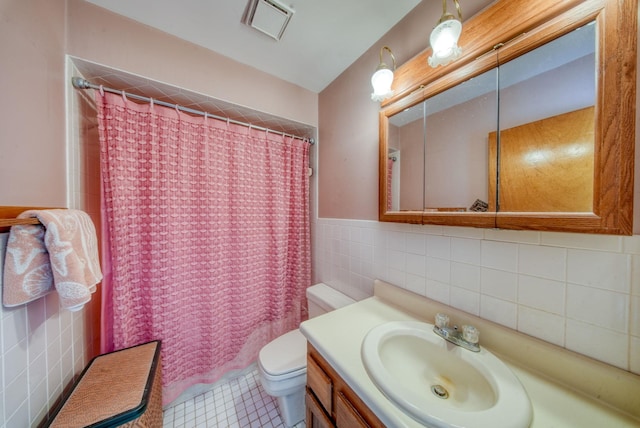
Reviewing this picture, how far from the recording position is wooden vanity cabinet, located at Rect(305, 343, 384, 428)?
579 mm

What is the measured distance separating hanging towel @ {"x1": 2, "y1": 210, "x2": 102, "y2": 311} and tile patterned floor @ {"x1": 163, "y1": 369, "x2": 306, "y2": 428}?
3.44 feet


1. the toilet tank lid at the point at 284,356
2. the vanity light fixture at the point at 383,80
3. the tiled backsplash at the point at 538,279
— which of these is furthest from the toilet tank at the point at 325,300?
the vanity light fixture at the point at 383,80

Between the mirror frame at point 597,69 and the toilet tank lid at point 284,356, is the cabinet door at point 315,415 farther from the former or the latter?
the mirror frame at point 597,69

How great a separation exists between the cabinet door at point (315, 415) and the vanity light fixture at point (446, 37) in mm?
1387

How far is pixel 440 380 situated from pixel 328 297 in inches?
27.9

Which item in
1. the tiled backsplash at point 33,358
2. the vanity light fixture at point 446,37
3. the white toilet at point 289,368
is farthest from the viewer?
the white toilet at point 289,368

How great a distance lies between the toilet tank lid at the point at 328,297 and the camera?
1219 mm

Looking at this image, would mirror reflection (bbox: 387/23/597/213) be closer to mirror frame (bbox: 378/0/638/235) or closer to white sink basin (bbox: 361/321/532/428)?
mirror frame (bbox: 378/0/638/235)

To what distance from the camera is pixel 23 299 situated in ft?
1.87

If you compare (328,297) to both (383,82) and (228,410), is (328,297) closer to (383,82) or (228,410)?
(228,410)

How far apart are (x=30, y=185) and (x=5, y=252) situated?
272 mm

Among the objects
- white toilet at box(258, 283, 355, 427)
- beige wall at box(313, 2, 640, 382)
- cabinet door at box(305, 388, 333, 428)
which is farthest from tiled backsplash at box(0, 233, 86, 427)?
beige wall at box(313, 2, 640, 382)

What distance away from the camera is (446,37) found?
69 centimetres

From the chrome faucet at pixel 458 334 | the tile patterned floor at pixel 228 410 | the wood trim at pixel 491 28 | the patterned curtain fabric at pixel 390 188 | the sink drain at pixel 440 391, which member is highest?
the wood trim at pixel 491 28
